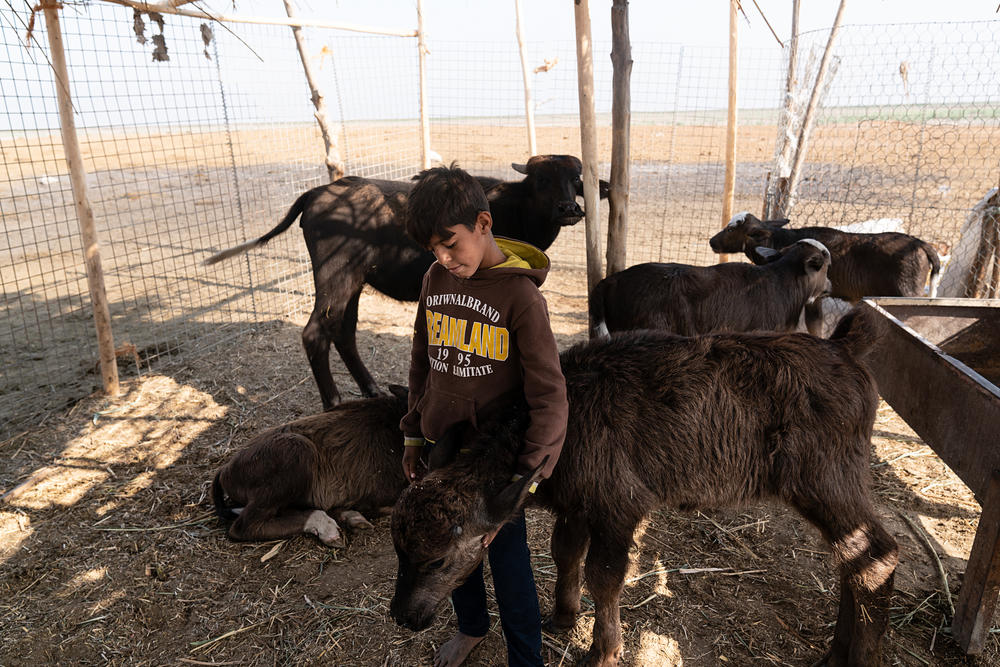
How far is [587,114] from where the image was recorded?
4.61 metres

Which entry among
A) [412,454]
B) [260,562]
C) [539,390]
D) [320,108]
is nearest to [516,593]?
[412,454]

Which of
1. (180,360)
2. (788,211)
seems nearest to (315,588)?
(180,360)

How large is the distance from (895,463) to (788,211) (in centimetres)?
489

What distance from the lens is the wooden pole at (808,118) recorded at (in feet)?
26.7

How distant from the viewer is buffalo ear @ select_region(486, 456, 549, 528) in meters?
2.21

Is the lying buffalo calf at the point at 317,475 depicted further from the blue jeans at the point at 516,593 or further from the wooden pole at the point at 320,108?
the wooden pole at the point at 320,108

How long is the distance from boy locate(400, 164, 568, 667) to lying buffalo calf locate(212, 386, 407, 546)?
157 cm

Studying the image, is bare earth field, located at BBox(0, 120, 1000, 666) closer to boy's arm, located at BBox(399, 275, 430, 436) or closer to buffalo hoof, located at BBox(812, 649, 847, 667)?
buffalo hoof, located at BBox(812, 649, 847, 667)

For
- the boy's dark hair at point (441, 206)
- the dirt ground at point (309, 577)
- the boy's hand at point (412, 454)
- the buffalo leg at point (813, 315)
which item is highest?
the boy's dark hair at point (441, 206)

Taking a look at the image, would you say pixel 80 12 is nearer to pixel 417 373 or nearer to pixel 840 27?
pixel 417 373

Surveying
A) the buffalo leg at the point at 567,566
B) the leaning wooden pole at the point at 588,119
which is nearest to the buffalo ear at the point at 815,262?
the leaning wooden pole at the point at 588,119

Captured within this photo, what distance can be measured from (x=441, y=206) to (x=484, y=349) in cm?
59

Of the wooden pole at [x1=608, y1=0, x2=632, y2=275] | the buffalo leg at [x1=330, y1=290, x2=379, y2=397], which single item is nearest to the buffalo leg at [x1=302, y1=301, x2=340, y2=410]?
the buffalo leg at [x1=330, y1=290, x2=379, y2=397]

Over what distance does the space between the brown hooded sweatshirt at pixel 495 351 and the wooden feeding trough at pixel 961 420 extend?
82.3 inches
